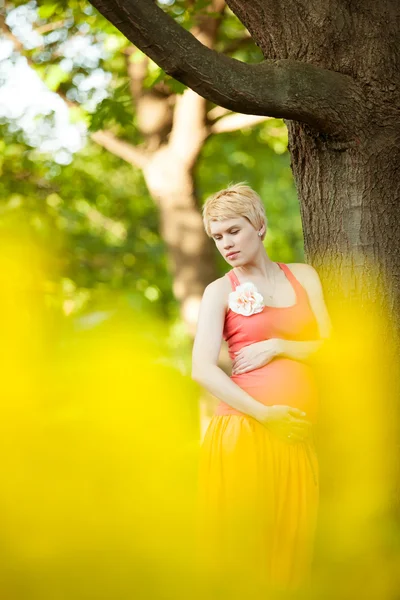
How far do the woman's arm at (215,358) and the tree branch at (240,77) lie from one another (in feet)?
2.30

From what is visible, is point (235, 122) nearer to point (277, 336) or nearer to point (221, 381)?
point (277, 336)

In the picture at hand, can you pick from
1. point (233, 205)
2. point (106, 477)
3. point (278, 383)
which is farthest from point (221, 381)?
point (106, 477)

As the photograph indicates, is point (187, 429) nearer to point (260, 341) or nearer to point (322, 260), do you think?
point (260, 341)

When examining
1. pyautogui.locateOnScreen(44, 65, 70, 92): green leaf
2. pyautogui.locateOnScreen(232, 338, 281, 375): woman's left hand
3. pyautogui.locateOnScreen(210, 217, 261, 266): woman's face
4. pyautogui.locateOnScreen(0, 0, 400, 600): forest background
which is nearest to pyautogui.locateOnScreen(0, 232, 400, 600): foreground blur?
pyautogui.locateOnScreen(0, 0, 400, 600): forest background

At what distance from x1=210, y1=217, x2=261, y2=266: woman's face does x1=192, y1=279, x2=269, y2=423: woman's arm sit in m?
0.13

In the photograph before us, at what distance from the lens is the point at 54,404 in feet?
1.84

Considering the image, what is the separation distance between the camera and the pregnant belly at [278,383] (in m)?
2.92

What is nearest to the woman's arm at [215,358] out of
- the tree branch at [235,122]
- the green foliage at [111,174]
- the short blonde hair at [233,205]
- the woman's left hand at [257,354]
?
the woman's left hand at [257,354]

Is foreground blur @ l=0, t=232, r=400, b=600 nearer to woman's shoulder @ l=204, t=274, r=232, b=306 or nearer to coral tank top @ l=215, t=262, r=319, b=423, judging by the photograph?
coral tank top @ l=215, t=262, r=319, b=423

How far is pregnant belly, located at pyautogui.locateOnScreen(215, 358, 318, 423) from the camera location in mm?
2918

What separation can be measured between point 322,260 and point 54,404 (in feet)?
10.2

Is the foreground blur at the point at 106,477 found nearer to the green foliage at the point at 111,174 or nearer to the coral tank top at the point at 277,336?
the green foliage at the point at 111,174

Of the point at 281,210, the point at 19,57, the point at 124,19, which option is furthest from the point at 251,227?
the point at 281,210

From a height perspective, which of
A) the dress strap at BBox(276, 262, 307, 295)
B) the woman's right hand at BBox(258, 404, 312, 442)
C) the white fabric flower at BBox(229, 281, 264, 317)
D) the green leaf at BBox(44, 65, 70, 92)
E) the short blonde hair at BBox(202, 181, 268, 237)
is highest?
the green leaf at BBox(44, 65, 70, 92)
